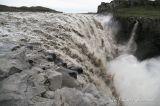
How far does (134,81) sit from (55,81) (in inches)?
556

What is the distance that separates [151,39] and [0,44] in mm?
24493

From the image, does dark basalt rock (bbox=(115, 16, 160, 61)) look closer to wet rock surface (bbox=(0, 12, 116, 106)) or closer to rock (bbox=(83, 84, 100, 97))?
wet rock surface (bbox=(0, 12, 116, 106))

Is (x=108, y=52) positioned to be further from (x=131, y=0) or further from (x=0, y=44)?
(x=131, y=0)

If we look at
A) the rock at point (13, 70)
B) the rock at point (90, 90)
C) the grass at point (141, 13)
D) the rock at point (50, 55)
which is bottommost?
the rock at point (90, 90)

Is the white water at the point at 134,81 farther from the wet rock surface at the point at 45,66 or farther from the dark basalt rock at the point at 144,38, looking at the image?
the dark basalt rock at the point at 144,38

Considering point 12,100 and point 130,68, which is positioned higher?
point 12,100

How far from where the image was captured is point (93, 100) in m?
9.74

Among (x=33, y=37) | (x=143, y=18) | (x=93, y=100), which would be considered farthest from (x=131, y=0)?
(x=93, y=100)

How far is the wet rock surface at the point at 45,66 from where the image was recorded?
31.3ft

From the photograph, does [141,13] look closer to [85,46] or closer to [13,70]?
[85,46]

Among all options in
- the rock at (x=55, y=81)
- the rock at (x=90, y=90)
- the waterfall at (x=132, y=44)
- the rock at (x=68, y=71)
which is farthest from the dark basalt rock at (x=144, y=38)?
the rock at (x=55, y=81)

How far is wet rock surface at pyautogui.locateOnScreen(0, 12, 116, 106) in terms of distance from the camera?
955 cm

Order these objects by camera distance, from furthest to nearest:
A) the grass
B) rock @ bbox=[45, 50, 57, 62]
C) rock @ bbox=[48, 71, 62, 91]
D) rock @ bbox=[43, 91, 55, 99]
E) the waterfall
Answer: the grass
the waterfall
rock @ bbox=[45, 50, 57, 62]
rock @ bbox=[48, 71, 62, 91]
rock @ bbox=[43, 91, 55, 99]

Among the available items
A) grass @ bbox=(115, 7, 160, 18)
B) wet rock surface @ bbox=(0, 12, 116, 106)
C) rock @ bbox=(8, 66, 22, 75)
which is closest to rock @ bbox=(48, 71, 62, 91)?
wet rock surface @ bbox=(0, 12, 116, 106)
